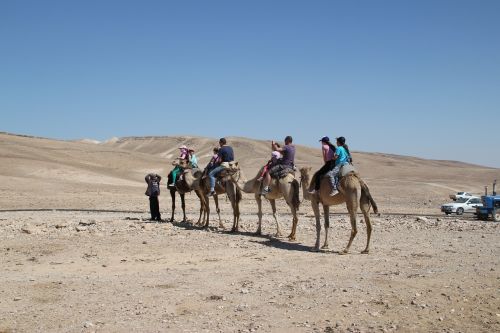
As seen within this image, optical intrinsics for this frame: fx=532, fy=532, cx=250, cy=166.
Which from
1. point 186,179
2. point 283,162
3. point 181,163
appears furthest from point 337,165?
point 181,163

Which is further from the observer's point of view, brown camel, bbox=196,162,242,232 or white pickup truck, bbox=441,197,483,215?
white pickup truck, bbox=441,197,483,215

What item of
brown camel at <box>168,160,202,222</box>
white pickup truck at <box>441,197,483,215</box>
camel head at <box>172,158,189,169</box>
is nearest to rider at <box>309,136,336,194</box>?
brown camel at <box>168,160,202,222</box>

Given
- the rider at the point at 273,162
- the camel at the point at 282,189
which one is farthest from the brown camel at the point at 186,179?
the rider at the point at 273,162

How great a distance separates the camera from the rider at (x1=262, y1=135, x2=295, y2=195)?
1644 centimetres

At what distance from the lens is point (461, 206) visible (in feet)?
125

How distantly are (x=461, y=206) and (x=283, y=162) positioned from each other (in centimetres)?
2605

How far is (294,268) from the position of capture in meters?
11.7

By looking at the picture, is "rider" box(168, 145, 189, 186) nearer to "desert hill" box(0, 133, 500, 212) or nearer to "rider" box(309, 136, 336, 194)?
"rider" box(309, 136, 336, 194)

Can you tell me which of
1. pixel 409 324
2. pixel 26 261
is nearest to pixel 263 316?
pixel 409 324

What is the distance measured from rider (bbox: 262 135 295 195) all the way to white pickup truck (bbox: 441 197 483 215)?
82.0 feet

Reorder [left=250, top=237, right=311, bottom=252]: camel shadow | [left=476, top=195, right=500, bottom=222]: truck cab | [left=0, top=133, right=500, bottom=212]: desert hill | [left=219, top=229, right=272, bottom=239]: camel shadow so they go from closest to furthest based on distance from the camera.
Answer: [left=250, top=237, right=311, bottom=252]: camel shadow, [left=219, top=229, right=272, bottom=239]: camel shadow, [left=476, top=195, right=500, bottom=222]: truck cab, [left=0, top=133, right=500, bottom=212]: desert hill

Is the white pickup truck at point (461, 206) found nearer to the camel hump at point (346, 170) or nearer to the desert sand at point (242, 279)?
the desert sand at point (242, 279)

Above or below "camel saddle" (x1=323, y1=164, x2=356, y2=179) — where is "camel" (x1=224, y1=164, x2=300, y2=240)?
below

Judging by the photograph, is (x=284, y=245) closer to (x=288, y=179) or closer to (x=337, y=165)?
(x=288, y=179)
